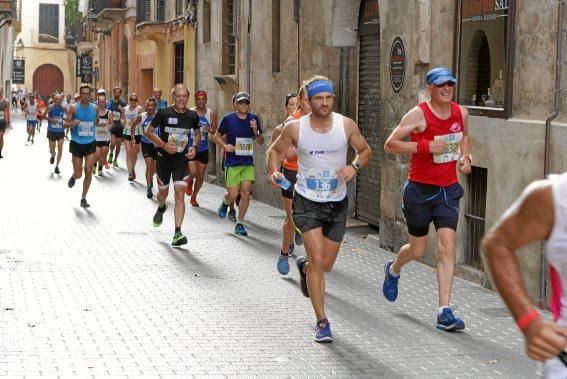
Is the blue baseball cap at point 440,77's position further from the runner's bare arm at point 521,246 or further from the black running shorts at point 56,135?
the black running shorts at point 56,135

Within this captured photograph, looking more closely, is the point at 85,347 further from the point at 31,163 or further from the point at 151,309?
the point at 31,163

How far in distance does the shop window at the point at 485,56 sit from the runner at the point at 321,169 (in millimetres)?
2390

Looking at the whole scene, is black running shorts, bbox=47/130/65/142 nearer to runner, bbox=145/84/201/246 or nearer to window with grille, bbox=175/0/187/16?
window with grille, bbox=175/0/187/16

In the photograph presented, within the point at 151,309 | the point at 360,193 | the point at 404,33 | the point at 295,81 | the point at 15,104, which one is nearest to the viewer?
the point at 151,309

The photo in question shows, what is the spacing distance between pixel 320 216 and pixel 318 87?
0.88 meters

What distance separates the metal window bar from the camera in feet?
36.4

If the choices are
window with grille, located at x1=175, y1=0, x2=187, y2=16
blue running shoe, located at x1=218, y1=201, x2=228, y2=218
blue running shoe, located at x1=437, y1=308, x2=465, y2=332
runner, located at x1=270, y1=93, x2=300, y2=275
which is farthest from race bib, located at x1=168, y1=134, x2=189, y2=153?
window with grille, located at x1=175, y1=0, x2=187, y2=16

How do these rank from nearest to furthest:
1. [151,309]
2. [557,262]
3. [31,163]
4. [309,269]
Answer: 1. [557,262]
2. [309,269]
3. [151,309]
4. [31,163]

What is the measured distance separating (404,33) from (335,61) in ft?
12.0

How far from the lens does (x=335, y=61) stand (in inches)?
643

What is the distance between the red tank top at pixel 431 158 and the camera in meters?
8.66

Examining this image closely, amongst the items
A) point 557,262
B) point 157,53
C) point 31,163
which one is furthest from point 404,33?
point 157,53

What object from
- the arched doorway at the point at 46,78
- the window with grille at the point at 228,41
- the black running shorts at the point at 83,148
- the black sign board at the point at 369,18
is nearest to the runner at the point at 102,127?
the window with grille at the point at 228,41

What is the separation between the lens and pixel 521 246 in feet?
11.1
